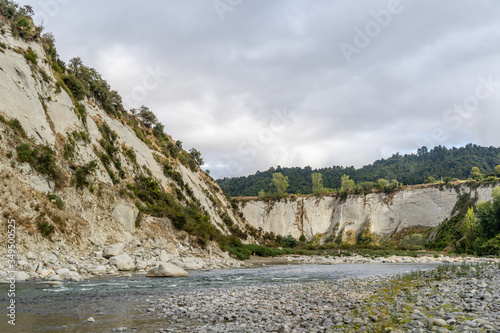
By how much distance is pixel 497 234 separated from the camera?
41.8 m

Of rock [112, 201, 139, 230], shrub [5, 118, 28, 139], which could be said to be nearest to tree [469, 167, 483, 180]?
rock [112, 201, 139, 230]

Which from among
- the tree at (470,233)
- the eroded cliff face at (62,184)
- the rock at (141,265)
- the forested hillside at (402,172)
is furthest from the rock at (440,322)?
the forested hillside at (402,172)

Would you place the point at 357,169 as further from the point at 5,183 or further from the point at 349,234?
the point at 5,183

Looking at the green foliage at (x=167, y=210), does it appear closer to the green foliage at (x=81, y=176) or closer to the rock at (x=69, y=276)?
the green foliage at (x=81, y=176)

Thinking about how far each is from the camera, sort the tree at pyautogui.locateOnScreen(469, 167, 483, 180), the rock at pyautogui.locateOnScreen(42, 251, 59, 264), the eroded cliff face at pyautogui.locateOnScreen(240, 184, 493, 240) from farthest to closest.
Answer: the eroded cliff face at pyautogui.locateOnScreen(240, 184, 493, 240), the tree at pyautogui.locateOnScreen(469, 167, 483, 180), the rock at pyautogui.locateOnScreen(42, 251, 59, 264)

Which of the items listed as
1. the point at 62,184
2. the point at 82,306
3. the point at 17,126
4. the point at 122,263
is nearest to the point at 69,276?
the point at 122,263

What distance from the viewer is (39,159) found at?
2233cm

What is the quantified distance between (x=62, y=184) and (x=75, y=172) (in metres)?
2.31

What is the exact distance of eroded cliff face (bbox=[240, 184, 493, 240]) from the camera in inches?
2739

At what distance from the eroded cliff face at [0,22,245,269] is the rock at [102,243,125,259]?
0.67 meters

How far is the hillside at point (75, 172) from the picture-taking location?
19.6 m

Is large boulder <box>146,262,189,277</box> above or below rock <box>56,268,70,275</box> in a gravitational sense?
below

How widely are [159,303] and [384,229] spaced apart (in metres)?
74.7

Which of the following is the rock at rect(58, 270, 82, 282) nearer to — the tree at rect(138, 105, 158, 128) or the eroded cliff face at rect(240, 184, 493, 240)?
the tree at rect(138, 105, 158, 128)
